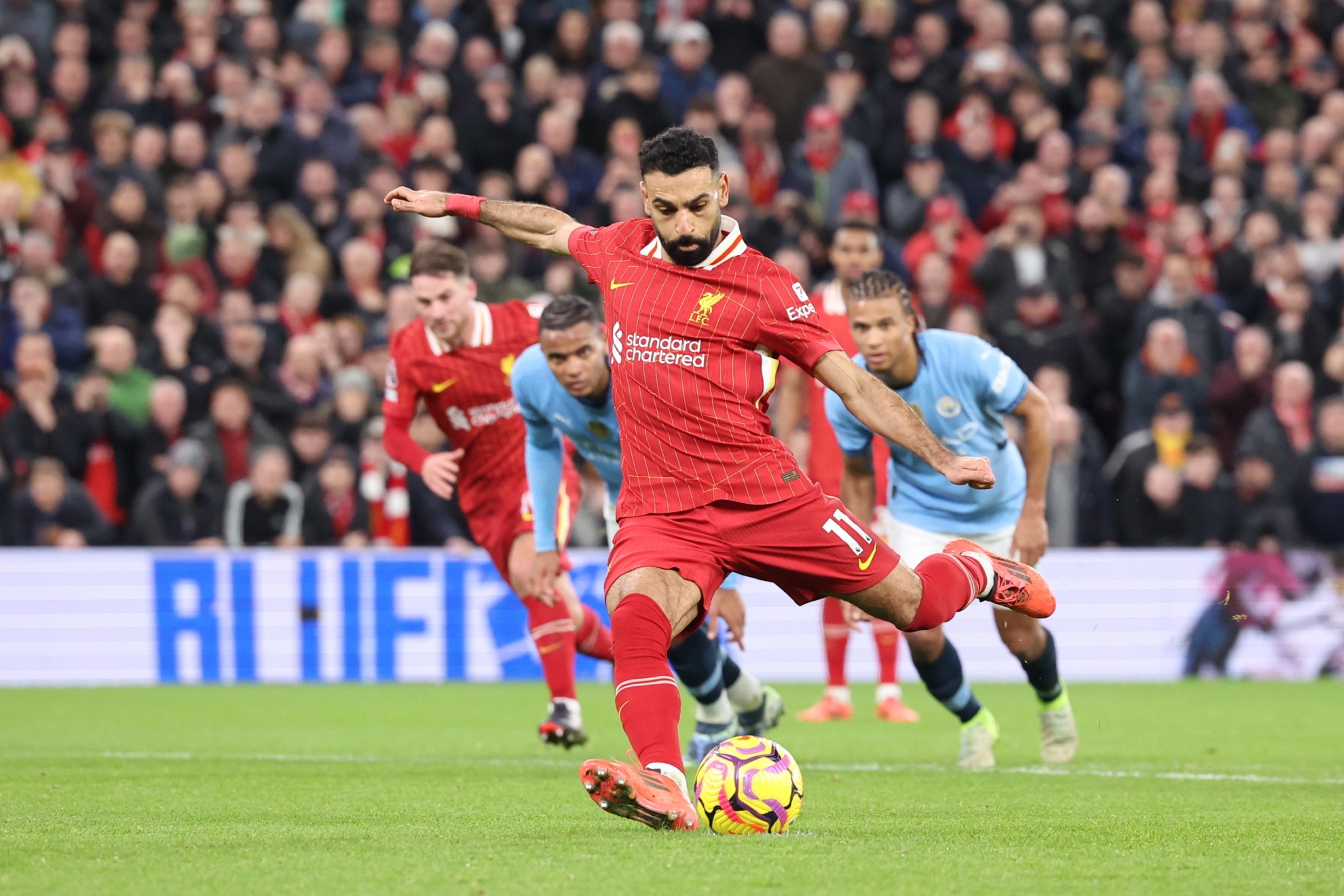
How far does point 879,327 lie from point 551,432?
5.66 feet

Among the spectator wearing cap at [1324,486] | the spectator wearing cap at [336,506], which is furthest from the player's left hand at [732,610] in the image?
the spectator wearing cap at [1324,486]

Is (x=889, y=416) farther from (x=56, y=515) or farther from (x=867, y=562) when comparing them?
(x=56, y=515)

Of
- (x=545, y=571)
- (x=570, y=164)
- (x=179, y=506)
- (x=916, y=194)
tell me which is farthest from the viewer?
(x=916, y=194)

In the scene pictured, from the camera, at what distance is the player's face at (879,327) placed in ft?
29.1

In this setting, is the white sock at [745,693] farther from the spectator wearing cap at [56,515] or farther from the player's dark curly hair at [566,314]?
the spectator wearing cap at [56,515]

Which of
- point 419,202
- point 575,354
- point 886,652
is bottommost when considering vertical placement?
point 886,652

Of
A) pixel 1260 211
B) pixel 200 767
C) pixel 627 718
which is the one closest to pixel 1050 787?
pixel 627 718

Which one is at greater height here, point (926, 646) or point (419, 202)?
point (419, 202)

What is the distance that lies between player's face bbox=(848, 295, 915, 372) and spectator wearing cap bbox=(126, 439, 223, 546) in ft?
27.7

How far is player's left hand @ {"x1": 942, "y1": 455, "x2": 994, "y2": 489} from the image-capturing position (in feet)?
21.1

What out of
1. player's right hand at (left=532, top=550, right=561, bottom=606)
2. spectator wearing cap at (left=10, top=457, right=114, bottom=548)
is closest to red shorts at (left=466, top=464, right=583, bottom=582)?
player's right hand at (left=532, top=550, right=561, bottom=606)

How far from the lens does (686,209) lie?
6727mm

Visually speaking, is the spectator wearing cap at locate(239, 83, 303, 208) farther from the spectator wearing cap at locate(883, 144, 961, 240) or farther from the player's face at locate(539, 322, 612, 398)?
the player's face at locate(539, 322, 612, 398)

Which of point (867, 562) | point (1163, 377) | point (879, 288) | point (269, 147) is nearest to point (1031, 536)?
point (879, 288)
